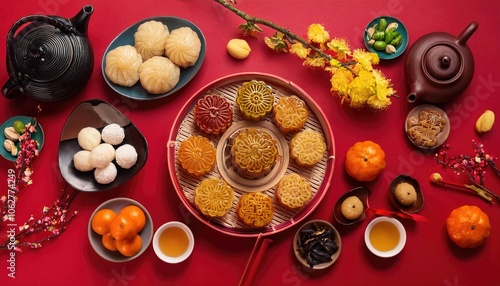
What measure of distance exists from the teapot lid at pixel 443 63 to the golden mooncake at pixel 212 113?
1105 millimetres

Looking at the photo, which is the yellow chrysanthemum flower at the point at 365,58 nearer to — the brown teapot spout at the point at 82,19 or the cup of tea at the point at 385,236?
the cup of tea at the point at 385,236

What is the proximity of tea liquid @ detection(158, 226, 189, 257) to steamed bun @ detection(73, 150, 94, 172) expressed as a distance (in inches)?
21.2

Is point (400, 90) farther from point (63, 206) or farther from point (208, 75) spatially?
point (63, 206)

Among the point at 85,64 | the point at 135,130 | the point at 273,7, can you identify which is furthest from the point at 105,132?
the point at 273,7

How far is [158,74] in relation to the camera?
2.70 meters

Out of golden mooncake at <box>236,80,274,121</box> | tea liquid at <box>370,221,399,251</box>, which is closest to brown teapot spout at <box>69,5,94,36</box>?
golden mooncake at <box>236,80,274,121</box>

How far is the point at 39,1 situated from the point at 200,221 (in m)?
1.62

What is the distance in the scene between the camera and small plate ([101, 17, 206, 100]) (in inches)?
109

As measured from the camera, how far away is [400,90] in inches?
114

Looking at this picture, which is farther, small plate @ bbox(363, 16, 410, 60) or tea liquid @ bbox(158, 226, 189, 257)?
small plate @ bbox(363, 16, 410, 60)

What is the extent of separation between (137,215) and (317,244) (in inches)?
38.3

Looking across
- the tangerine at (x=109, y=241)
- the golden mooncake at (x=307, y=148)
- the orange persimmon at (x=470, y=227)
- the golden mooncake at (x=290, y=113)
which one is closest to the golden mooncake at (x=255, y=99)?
the golden mooncake at (x=290, y=113)

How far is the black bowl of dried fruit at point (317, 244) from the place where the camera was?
266cm

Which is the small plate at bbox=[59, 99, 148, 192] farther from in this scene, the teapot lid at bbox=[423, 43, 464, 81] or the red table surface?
the teapot lid at bbox=[423, 43, 464, 81]
